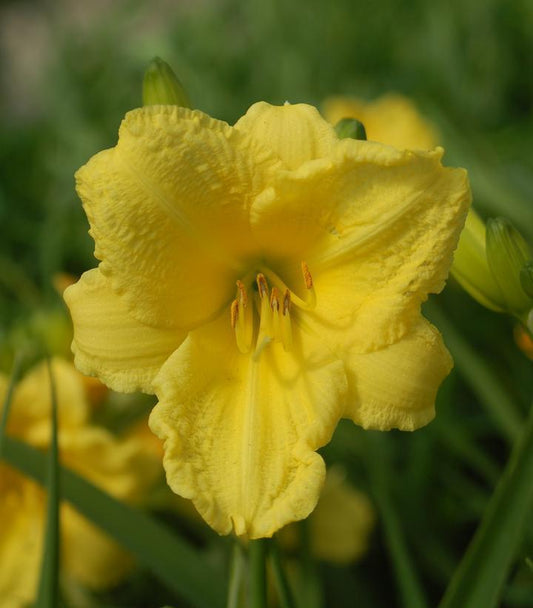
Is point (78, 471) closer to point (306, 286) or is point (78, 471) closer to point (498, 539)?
point (306, 286)

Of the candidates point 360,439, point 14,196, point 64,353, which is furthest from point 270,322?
point 14,196

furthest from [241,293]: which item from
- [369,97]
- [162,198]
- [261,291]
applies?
[369,97]

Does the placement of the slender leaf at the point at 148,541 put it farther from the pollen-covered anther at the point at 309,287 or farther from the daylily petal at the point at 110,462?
the pollen-covered anther at the point at 309,287

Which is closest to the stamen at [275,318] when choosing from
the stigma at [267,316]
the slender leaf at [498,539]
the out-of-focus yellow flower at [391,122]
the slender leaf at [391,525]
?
the stigma at [267,316]

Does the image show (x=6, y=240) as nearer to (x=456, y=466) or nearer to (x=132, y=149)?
(x=456, y=466)

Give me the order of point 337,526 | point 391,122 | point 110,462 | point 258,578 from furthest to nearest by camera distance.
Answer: point 391,122, point 337,526, point 110,462, point 258,578
